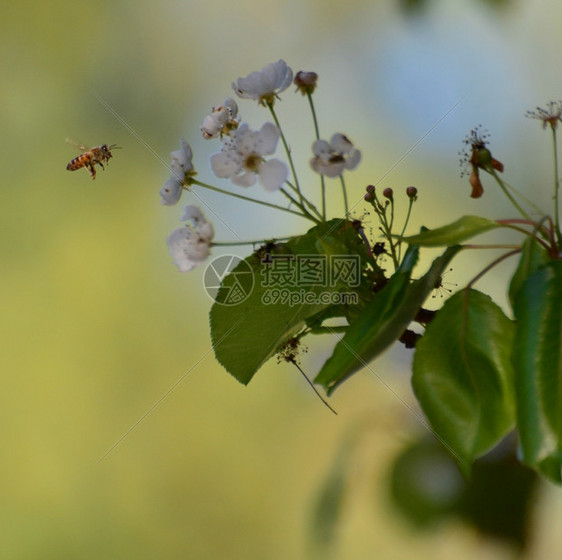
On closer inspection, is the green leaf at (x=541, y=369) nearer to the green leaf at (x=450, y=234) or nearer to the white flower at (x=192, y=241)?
the green leaf at (x=450, y=234)

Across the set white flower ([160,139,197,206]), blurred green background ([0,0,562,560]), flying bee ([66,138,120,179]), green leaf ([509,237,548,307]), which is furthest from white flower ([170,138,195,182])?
blurred green background ([0,0,562,560])

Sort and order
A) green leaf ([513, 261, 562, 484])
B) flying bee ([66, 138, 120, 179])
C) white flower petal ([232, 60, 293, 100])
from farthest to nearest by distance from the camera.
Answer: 1. flying bee ([66, 138, 120, 179])
2. white flower petal ([232, 60, 293, 100])
3. green leaf ([513, 261, 562, 484])

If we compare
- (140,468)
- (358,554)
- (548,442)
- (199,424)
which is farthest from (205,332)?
(548,442)

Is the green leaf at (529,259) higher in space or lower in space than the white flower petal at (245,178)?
higher

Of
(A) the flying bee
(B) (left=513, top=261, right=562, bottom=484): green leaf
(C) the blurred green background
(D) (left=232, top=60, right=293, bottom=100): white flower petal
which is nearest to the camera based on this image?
(B) (left=513, top=261, right=562, bottom=484): green leaf

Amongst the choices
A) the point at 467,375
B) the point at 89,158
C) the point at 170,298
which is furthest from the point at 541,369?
the point at 170,298

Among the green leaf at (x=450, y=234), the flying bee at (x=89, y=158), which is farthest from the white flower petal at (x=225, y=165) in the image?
the flying bee at (x=89, y=158)

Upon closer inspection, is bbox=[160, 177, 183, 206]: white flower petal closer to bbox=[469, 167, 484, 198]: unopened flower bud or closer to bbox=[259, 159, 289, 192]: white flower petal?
bbox=[259, 159, 289, 192]: white flower petal
